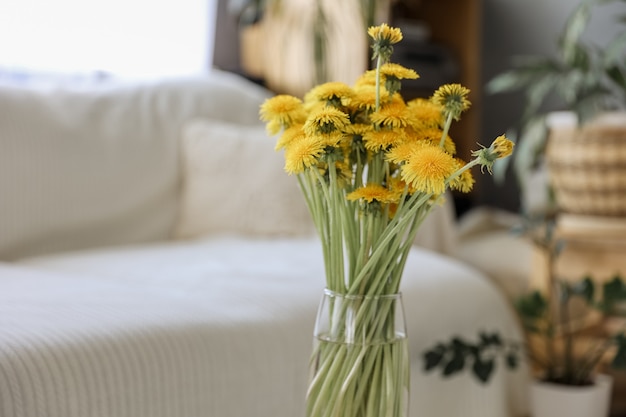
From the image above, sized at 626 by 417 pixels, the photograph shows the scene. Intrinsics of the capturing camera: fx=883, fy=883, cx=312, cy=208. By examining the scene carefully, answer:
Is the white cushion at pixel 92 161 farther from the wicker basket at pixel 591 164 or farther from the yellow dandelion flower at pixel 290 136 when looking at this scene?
the yellow dandelion flower at pixel 290 136

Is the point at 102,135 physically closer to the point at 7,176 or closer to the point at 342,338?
the point at 7,176

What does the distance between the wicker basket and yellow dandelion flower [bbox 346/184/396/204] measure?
4.39 feet

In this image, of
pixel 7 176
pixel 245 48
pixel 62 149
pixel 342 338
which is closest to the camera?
pixel 342 338

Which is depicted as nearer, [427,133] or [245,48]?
[427,133]

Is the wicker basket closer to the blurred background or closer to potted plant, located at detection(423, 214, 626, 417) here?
potted plant, located at detection(423, 214, 626, 417)

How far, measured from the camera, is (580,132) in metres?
2.03

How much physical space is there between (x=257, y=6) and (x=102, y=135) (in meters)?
0.83

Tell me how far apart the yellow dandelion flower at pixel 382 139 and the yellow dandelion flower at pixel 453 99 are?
0.06m

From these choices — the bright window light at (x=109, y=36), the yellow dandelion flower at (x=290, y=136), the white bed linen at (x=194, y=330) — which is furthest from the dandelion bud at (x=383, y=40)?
the bright window light at (x=109, y=36)

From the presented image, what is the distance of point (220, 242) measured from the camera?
6.59 ft

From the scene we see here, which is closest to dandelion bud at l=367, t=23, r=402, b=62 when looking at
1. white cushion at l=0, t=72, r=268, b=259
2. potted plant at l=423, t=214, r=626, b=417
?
potted plant at l=423, t=214, r=626, b=417

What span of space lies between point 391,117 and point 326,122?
0.06 metres

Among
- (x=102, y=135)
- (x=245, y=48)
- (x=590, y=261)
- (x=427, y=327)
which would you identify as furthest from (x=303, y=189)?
(x=245, y=48)

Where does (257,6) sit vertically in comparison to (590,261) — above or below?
above
